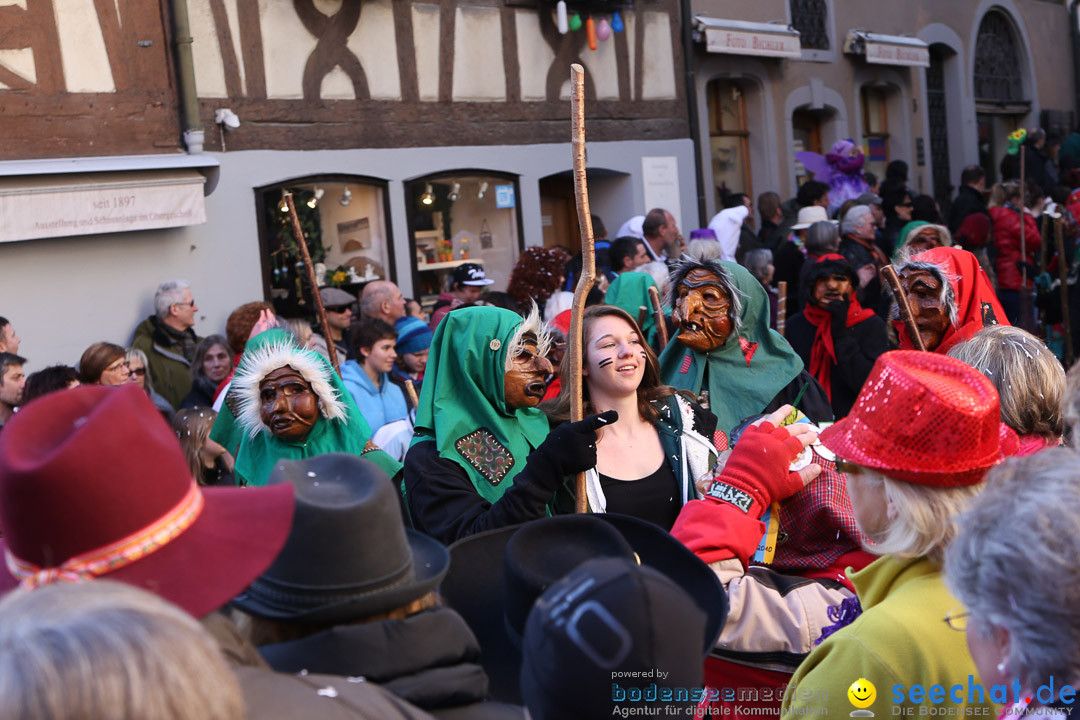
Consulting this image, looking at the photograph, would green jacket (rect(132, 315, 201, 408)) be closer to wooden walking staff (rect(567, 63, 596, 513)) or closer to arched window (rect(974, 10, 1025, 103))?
wooden walking staff (rect(567, 63, 596, 513))

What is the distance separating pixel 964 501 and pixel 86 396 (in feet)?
5.26

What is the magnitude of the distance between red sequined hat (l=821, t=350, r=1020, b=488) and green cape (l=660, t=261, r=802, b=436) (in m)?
2.38

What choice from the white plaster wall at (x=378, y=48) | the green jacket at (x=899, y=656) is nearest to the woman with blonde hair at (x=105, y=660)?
the green jacket at (x=899, y=656)

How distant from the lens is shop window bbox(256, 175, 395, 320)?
9.77m

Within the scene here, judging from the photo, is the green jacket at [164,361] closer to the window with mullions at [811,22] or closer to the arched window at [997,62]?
the window with mullions at [811,22]

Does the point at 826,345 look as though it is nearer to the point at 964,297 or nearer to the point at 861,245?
the point at 964,297

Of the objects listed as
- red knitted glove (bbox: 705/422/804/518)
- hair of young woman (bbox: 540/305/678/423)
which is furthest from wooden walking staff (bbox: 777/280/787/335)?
red knitted glove (bbox: 705/422/804/518)

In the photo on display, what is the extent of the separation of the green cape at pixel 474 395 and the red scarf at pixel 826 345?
276 centimetres

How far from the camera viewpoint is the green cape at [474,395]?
3.79 m

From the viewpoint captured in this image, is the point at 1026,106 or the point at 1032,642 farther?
the point at 1026,106

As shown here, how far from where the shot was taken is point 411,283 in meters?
10.8

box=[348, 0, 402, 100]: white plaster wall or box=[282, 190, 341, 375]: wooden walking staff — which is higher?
box=[348, 0, 402, 100]: white plaster wall

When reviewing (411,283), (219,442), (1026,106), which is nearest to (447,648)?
(219,442)

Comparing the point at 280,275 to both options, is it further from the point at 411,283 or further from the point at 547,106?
the point at 547,106
